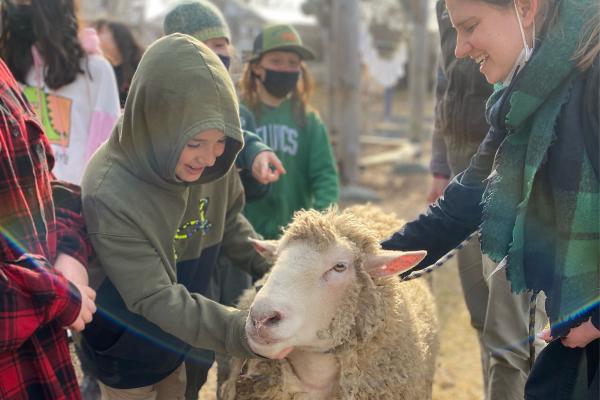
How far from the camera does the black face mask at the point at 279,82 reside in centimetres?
336

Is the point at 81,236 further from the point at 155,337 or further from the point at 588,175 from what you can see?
the point at 588,175

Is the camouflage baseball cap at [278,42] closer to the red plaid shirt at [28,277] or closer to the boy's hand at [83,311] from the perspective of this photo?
the red plaid shirt at [28,277]

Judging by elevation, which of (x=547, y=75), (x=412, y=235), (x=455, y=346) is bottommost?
(x=455, y=346)

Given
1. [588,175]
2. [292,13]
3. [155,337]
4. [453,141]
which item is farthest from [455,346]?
[292,13]

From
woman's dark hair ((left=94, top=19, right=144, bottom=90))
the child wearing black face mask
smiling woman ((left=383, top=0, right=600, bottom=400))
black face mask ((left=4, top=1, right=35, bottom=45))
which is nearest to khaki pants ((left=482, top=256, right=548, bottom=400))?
smiling woman ((left=383, top=0, right=600, bottom=400))

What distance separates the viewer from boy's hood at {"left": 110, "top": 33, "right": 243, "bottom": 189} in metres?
1.79

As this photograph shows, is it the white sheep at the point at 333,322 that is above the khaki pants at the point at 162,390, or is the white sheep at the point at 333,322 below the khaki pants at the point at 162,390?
above

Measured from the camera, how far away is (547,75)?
146cm

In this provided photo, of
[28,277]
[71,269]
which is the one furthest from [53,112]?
[28,277]

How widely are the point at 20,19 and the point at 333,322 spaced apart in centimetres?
205

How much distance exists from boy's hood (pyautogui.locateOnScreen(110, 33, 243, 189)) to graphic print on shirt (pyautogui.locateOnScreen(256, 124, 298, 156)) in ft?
4.71

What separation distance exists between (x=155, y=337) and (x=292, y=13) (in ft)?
75.7

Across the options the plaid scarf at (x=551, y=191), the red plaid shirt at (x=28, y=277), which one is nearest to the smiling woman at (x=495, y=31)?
the plaid scarf at (x=551, y=191)

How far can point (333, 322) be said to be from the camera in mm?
1885
